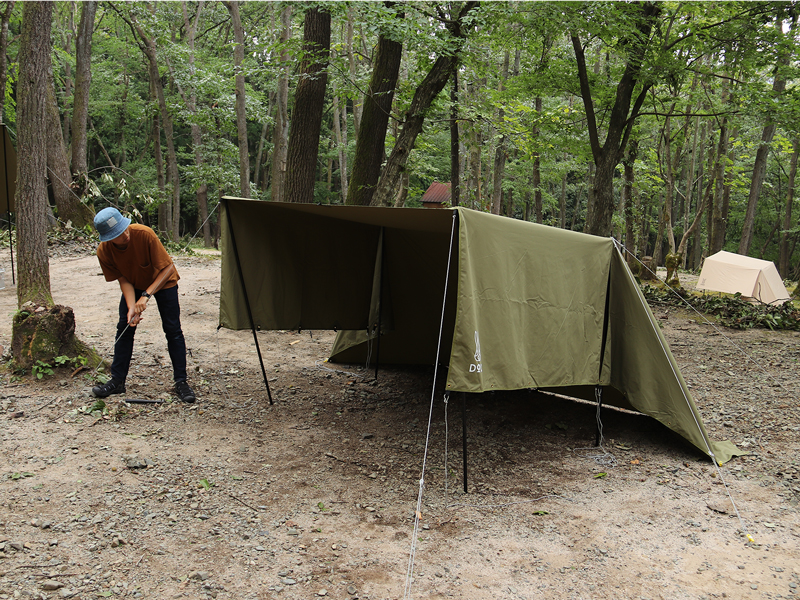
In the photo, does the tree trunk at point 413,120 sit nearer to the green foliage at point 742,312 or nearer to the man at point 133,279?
the man at point 133,279

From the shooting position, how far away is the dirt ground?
2.74m

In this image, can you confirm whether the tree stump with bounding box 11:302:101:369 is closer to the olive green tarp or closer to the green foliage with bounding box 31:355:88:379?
the green foliage with bounding box 31:355:88:379

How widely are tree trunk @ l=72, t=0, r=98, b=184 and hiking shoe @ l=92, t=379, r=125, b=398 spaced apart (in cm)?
1081

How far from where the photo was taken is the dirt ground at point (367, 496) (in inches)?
108

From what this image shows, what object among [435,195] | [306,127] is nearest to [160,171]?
[306,127]

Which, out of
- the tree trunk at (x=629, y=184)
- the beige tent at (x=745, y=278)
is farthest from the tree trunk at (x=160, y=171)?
the beige tent at (x=745, y=278)

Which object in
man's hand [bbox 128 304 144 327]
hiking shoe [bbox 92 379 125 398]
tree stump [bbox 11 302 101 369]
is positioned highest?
man's hand [bbox 128 304 144 327]

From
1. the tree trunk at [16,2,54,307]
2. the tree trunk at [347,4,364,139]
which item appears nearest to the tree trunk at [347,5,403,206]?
the tree trunk at [347,4,364,139]

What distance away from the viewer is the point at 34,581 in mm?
2490

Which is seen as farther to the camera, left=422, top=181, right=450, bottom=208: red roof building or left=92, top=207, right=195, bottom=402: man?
left=422, top=181, right=450, bottom=208: red roof building

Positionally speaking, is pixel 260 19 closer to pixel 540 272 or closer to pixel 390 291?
pixel 390 291

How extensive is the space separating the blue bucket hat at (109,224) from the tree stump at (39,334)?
103 centimetres

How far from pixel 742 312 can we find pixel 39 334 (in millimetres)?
11025

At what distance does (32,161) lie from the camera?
5.02 metres
